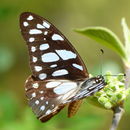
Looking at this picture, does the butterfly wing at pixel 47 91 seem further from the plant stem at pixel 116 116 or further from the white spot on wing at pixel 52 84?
the plant stem at pixel 116 116

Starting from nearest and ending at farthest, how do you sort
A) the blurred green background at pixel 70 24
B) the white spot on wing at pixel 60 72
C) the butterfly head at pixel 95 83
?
the butterfly head at pixel 95 83 < the white spot on wing at pixel 60 72 < the blurred green background at pixel 70 24

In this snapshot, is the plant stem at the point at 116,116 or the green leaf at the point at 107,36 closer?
the plant stem at the point at 116,116

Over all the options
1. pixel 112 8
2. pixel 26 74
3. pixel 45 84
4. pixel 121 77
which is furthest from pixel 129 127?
pixel 121 77

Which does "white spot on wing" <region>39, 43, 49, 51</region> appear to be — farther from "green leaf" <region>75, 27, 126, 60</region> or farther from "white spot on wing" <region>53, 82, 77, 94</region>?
"green leaf" <region>75, 27, 126, 60</region>

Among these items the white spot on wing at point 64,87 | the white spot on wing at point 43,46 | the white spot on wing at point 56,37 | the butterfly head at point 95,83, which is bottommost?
the white spot on wing at point 64,87

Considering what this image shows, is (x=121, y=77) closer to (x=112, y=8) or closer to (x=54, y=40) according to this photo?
(x=54, y=40)

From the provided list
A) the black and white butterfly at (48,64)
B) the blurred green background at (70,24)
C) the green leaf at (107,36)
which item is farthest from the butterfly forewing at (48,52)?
the blurred green background at (70,24)
